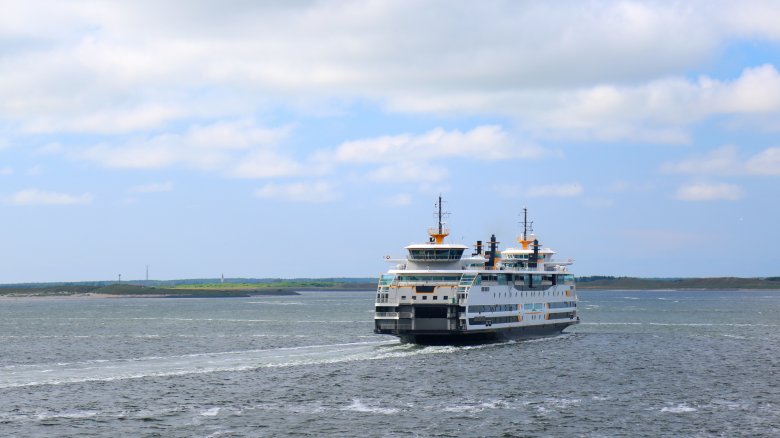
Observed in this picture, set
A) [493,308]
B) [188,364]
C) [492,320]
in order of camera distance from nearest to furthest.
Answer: [188,364]
[492,320]
[493,308]

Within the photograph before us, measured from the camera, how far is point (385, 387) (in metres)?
65.7

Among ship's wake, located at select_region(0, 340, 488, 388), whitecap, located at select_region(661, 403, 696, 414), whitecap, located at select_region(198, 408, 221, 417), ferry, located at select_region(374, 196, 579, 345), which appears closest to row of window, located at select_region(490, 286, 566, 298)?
ferry, located at select_region(374, 196, 579, 345)

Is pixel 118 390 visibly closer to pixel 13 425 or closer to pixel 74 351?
pixel 13 425

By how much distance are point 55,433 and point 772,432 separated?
39.3 meters

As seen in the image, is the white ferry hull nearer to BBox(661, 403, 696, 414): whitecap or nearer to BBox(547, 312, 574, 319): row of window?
BBox(547, 312, 574, 319): row of window

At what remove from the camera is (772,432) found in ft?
166

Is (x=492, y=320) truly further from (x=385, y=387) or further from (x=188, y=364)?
(x=188, y=364)

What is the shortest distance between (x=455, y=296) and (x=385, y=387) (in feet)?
70.4

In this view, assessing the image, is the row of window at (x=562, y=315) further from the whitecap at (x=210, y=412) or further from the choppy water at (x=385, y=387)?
the whitecap at (x=210, y=412)

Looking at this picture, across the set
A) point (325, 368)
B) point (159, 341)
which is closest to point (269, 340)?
point (159, 341)

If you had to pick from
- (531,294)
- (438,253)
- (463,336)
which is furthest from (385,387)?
(531,294)

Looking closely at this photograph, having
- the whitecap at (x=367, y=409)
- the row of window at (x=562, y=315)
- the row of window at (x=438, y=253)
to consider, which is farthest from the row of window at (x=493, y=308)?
the whitecap at (x=367, y=409)

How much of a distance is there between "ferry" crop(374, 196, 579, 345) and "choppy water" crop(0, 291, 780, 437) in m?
2.23

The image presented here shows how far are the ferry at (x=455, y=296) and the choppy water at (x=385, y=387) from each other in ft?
7.32
